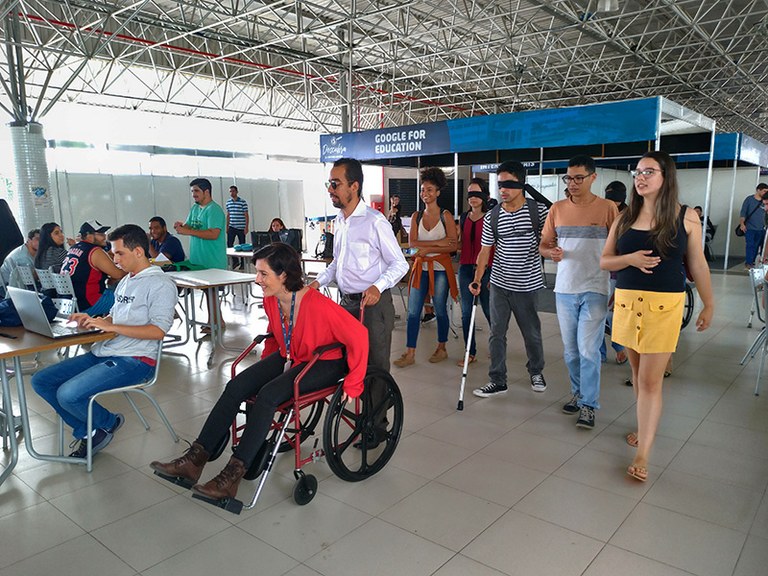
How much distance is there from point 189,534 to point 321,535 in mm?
540

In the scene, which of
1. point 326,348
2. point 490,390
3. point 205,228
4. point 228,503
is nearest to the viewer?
point 228,503

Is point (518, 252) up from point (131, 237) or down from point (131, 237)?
down

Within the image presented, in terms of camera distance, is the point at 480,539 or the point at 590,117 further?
the point at 590,117

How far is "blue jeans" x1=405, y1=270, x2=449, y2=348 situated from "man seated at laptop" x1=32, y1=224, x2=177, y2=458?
2.15 m

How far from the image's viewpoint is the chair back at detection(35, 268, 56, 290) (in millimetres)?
4352

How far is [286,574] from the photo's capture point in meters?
2.04

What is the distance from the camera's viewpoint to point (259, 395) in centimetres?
237

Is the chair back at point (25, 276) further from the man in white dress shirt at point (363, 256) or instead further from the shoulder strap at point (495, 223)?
the shoulder strap at point (495, 223)

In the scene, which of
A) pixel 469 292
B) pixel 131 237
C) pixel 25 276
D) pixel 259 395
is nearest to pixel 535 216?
pixel 469 292

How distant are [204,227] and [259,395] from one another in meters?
3.50

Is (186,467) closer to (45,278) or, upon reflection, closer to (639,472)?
(639,472)

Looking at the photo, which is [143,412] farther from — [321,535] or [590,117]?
[590,117]

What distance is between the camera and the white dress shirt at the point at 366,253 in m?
2.87

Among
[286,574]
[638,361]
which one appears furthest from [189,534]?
[638,361]
